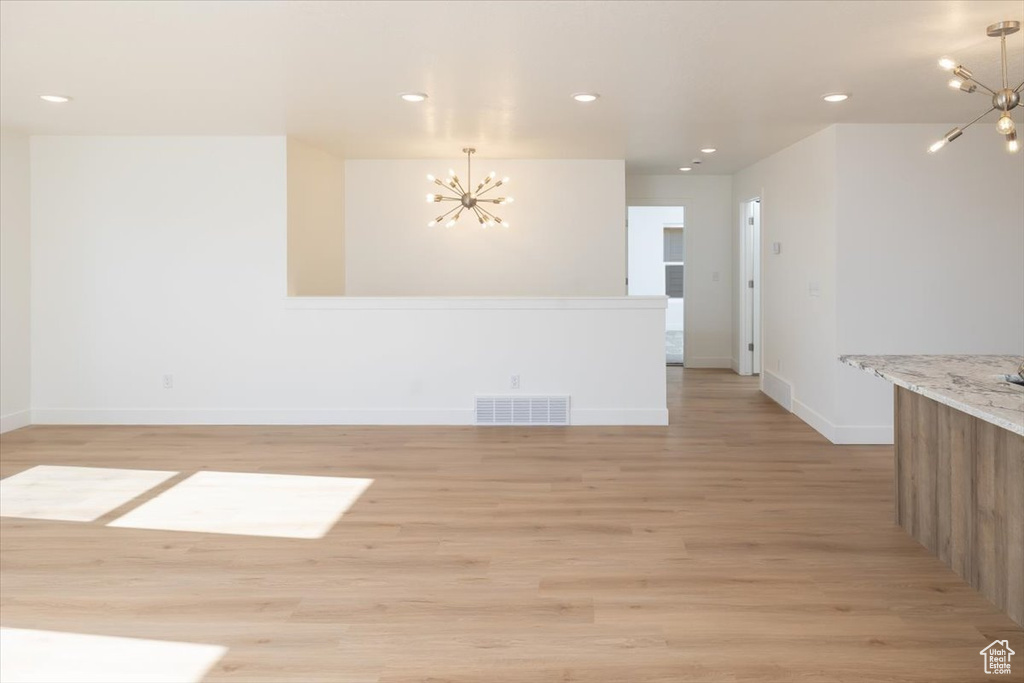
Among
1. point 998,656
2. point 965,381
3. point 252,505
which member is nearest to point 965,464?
point 965,381

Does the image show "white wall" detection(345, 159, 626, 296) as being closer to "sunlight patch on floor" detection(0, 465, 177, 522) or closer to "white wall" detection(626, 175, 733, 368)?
"white wall" detection(626, 175, 733, 368)

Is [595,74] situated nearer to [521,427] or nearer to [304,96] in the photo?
[304,96]

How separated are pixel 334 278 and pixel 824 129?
457 cm

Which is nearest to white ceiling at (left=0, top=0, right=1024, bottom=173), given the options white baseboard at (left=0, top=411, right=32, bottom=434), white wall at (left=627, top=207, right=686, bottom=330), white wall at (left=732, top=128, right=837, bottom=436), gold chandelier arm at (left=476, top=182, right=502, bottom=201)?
white wall at (left=732, top=128, right=837, bottom=436)

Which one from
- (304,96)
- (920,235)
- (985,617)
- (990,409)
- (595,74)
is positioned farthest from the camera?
(920,235)

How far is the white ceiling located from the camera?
330cm

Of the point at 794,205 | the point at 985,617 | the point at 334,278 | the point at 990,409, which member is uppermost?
the point at 794,205

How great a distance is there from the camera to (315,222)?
7.13m

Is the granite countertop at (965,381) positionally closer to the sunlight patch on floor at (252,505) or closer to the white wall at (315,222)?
the sunlight patch on floor at (252,505)

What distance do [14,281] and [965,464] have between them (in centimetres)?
660

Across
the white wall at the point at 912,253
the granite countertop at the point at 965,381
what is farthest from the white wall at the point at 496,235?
the granite countertop at the point at 965,381

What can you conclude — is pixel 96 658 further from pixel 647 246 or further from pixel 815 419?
pixel 647 246

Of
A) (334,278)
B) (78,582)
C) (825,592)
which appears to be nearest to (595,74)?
(825,592)

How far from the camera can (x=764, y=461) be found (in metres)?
5.20
